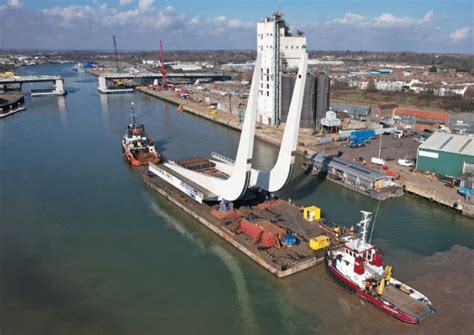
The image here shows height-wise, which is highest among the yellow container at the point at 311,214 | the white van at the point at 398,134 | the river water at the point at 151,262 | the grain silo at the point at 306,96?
the grain silo at the point at 306,96

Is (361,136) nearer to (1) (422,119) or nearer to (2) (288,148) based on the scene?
(1) (422,119)

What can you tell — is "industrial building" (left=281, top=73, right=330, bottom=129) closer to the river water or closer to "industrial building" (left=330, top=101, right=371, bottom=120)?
"industrial building" (left=330, top=101, right=371, bottom=120)

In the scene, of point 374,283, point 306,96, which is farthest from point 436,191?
point 306,96

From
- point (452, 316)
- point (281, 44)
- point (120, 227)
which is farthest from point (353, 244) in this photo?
point (281, 44)

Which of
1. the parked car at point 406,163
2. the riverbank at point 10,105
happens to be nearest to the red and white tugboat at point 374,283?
the parked car at point 406,163

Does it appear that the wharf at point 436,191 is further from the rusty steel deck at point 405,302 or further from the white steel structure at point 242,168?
the white steel structure at point 242,168

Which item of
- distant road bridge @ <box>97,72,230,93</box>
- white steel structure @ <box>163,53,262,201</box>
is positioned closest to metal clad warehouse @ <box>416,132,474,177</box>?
white steel structure @ <box>163,53,262,201</box>
